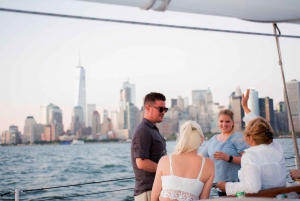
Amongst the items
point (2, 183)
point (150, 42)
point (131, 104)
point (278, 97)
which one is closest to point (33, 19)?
point (150, 42)

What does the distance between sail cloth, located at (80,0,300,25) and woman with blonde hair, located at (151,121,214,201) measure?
1.71 feet

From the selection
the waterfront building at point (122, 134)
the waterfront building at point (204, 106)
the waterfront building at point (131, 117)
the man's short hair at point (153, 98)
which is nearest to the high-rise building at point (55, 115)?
the waterfront building at point (122, 134)

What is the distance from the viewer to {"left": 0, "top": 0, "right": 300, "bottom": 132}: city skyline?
41188 millimetres

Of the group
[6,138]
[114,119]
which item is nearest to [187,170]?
[6,138]

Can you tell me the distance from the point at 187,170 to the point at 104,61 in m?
48.3

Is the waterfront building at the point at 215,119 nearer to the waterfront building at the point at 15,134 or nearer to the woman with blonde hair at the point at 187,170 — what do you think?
the waterfront building at the point at 15,134

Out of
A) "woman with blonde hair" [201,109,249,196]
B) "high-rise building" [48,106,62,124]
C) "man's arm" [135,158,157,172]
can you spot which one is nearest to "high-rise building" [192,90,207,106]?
"high-rise building" [48,106,62,124]

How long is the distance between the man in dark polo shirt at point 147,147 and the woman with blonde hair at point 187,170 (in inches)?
14.3

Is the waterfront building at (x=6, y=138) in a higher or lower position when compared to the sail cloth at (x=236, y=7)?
higher

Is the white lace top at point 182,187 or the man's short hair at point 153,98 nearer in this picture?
the white lace top at point 182,187

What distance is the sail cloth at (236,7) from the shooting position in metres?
1.68

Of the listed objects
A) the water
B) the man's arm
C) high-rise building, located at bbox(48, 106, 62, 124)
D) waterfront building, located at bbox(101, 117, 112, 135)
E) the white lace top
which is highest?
high-rise building, located at bbox(48, 106, 62, 124)

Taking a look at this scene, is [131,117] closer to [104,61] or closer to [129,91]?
[129,91]

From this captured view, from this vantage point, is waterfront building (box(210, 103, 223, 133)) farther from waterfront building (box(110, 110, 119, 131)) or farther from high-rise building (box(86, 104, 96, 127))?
high-rise building (box(86, 104, 96, 127))
